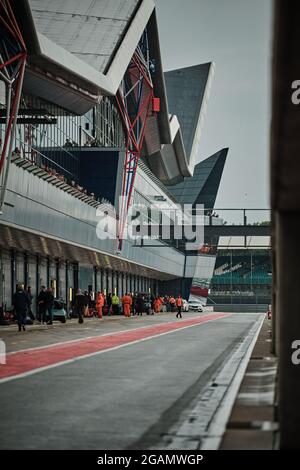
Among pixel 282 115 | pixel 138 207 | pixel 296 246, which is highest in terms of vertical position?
pixel 138 207

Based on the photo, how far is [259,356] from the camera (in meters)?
18.9

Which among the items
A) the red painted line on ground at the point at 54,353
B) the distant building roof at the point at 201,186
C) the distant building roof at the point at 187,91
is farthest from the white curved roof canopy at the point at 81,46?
the distant building roof at the point at 201,186

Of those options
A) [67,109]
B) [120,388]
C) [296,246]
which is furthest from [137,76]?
[296,246]

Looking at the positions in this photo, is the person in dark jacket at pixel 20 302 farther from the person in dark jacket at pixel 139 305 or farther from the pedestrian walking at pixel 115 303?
the person in dark jacket at pixel 139 305

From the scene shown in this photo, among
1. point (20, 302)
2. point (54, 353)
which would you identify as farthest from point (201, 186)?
point (54, 353)

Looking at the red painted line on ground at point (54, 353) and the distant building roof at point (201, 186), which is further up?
the distant building roof at point (201, 186)

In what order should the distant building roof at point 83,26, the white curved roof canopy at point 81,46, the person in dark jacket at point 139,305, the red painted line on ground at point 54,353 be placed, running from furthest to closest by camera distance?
1. the person in dark jacket at point 139,305
2. the distant building roof at point 83,26
3. the white curved roof canopy at point 81,46
4. the red painted line on ground at point 54,353

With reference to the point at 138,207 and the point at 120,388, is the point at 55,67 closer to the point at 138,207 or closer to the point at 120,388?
the point at 138,207

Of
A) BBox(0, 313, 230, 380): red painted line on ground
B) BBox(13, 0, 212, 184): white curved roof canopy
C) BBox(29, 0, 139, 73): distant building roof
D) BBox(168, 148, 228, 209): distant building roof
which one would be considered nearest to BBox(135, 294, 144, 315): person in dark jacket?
BBox(13, 0, 212, 184): white curved roof canopy

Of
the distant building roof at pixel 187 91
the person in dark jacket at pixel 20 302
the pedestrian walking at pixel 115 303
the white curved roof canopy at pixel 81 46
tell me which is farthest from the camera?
the distant building roof at pixel 187 91

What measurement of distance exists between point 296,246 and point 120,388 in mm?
5578

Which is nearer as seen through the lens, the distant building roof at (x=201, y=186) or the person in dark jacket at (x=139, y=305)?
the person in dark jacket at (x=139, y=305)

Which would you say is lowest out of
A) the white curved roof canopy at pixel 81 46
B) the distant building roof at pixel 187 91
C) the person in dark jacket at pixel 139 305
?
the person in dark jacket at pixel 139 305

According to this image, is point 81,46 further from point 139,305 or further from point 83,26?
point 139,305
